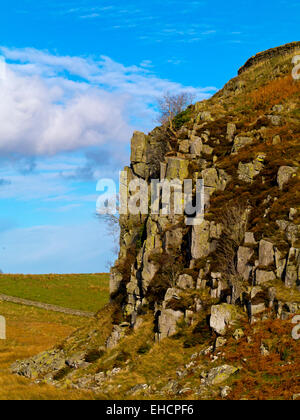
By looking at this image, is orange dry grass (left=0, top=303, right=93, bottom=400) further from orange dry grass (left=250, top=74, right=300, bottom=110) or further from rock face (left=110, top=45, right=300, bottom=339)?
orange dry grass (left=250, top=74, right=300, bottom=110)

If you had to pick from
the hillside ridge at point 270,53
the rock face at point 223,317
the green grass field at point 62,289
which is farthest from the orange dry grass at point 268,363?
the hillside ridge at point 270,53

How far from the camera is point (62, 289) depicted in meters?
114

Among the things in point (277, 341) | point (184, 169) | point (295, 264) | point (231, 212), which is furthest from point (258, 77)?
point (277, 341)

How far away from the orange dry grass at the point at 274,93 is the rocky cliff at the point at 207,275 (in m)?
4.29

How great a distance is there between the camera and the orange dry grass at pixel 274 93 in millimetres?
58037

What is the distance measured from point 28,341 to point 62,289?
160 feet

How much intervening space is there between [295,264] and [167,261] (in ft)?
37.3

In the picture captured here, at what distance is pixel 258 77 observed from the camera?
272ft

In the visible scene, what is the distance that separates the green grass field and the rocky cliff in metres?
55.5

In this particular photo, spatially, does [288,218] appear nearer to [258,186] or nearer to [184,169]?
[258,186]

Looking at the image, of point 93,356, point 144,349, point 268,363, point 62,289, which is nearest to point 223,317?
point 268,363

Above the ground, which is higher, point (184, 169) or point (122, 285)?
point (184, 169)

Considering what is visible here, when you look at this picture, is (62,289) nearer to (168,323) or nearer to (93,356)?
(93,356)

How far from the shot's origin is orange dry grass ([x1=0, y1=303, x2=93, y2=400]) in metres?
30.3
